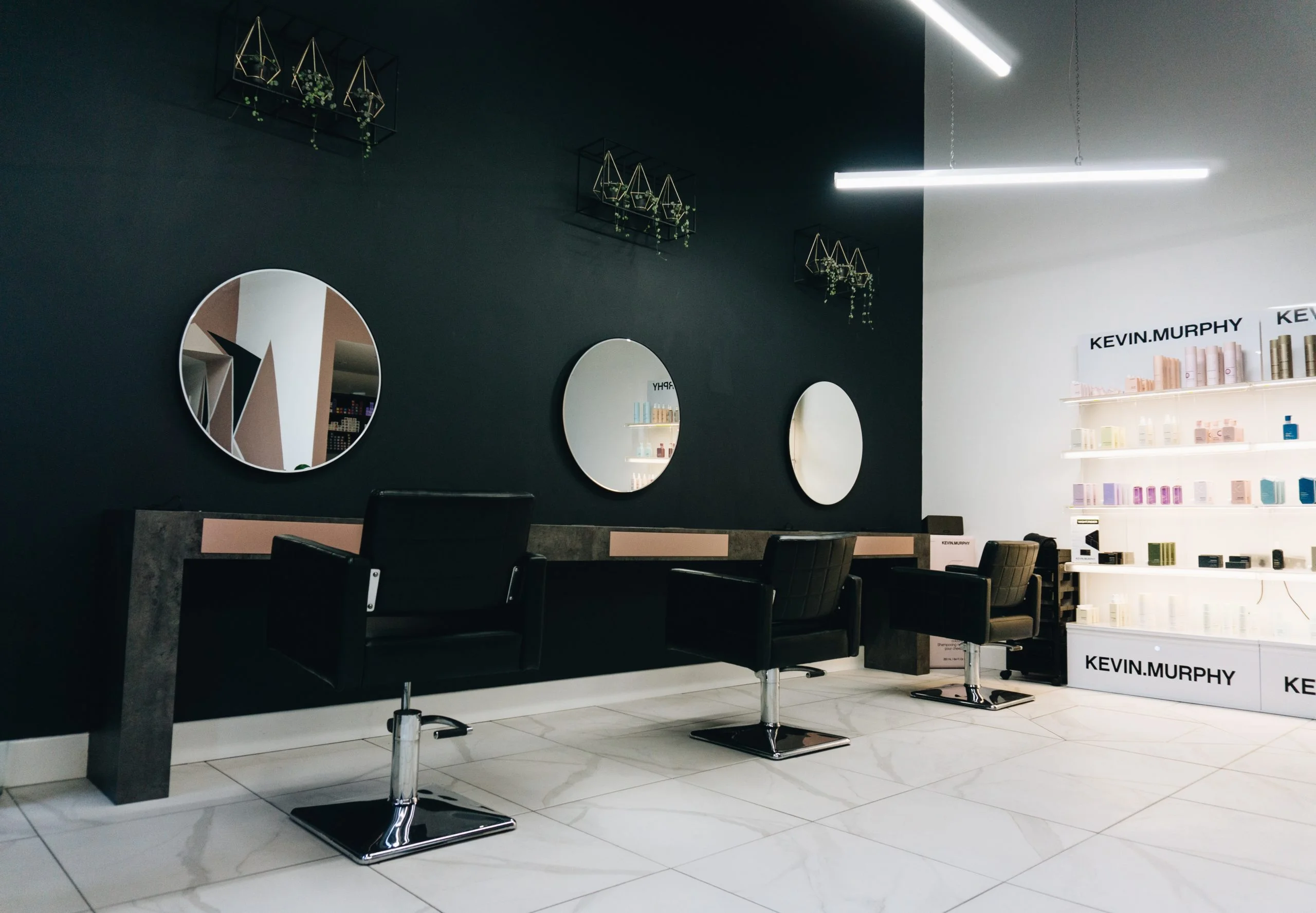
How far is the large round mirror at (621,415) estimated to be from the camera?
4.18m

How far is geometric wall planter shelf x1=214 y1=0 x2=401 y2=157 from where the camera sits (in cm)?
317

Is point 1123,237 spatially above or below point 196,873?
above

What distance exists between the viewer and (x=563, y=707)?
4.06m

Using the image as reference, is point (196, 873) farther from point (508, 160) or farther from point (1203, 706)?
point (1203, 706)

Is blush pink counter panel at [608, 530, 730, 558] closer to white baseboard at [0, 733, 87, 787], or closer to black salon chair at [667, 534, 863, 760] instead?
black salon chair at [667, 534, 863, 760]

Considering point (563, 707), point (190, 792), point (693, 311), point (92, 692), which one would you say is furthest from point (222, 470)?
point (693, 311)

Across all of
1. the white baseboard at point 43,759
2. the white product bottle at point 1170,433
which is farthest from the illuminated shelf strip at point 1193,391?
the white baseboard at point 43,759

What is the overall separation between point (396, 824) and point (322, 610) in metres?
0.60

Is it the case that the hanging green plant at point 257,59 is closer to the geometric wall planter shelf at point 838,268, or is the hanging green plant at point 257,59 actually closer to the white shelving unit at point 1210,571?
the geometric wall planter shelf at point 838,268

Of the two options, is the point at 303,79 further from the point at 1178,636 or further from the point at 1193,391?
the point at 1178,636

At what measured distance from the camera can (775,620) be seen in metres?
3.20

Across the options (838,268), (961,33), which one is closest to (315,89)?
(961,33)

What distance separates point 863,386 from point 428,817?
430cm

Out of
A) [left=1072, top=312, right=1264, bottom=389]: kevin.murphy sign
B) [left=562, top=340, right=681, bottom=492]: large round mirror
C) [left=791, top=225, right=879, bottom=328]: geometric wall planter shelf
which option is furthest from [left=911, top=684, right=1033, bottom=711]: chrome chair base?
[left=791, top=225, right=879, bottom=328]: geometric wall planter shelf
